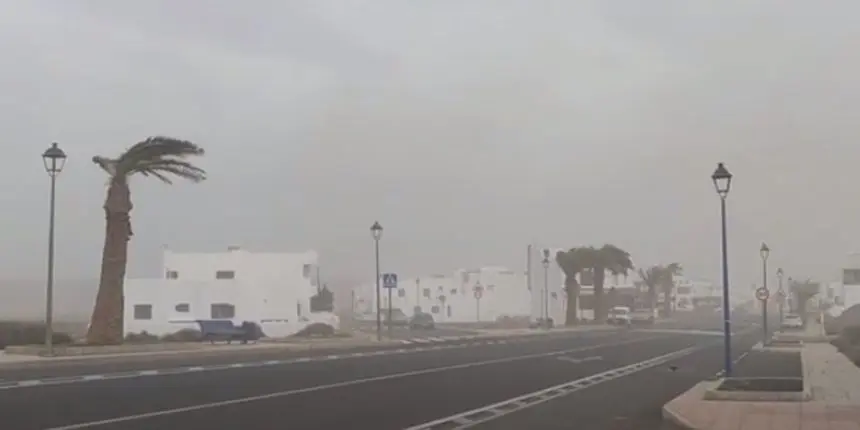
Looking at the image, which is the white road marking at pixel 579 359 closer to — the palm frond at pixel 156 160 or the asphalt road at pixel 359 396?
the asphalt road at pixel 359 396

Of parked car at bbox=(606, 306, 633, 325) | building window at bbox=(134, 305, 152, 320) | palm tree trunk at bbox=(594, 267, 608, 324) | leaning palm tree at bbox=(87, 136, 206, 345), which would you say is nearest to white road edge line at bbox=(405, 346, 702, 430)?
leaning palm tree at bbox=(87, 136, 206, 345)

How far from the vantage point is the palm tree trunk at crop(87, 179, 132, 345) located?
116 ft

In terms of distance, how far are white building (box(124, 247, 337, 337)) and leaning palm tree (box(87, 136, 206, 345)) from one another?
81.4ft

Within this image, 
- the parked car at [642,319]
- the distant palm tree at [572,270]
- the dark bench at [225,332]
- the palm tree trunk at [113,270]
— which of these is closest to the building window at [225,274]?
the distant palm tree at [572,270]

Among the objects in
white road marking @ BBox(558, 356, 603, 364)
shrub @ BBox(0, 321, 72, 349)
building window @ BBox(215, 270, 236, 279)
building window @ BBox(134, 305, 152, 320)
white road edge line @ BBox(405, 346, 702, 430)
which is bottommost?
white road marking @ BBox(558, 356, 603, 364)

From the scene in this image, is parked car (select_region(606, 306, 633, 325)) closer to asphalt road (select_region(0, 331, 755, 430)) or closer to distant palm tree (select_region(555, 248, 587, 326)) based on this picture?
distant palm tree (select_region(555, 248, 587, 326))

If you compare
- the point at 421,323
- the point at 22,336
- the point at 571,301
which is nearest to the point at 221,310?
the point at 421,323

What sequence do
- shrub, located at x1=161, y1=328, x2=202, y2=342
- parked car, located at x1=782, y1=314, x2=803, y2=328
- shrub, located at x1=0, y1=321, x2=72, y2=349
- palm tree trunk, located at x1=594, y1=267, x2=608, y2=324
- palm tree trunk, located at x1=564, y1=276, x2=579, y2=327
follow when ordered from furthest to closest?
palm tree trunk, located at x1=594, y1=267, x2=608, y2=324, palm tree trunk, located at x1=564, y1=276, x2=579, y2=327, parked car, located at x1=782, y1=314, x2=803, y2=328, shrub, located at x1=161, y1=328, x2=202, y2=342, shrub, located at x1=0, y1=321, x2=72, y2=349

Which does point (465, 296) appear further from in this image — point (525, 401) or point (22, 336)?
point (525, 401)

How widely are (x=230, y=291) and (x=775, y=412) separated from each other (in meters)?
62.2

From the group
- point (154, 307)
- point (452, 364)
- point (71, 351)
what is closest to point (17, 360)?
point (71, 351)

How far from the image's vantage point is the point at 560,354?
3916 cm

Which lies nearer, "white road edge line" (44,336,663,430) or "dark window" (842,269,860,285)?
"white road edge line" (44,336,663,430)

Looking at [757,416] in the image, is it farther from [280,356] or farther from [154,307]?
[154,307]
